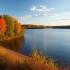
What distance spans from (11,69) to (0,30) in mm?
49368

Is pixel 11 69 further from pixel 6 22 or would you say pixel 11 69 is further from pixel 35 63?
pixel 6 22

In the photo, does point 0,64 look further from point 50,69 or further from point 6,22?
point 6,22

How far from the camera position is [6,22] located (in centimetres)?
6019

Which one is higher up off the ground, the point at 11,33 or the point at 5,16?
the point at 5,16

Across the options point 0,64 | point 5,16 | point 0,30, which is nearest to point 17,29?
point 5,16

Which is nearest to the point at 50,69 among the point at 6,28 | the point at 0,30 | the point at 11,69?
the point at 11,69

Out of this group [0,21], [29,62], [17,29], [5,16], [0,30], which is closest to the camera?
[29,62]

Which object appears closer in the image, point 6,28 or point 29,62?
point 29,62

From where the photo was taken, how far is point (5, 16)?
63.7 m

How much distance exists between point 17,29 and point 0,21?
11255mm

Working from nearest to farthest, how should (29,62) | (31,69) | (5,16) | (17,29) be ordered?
(31,69)
(29,62)
(5,16)
(17,29)

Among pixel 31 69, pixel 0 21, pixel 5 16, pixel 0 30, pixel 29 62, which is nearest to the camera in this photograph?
pixel 31 69

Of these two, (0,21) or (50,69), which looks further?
(0,21)

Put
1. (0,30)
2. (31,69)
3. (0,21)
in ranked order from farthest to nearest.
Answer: (0,21) → (0,30) → (31,69)
